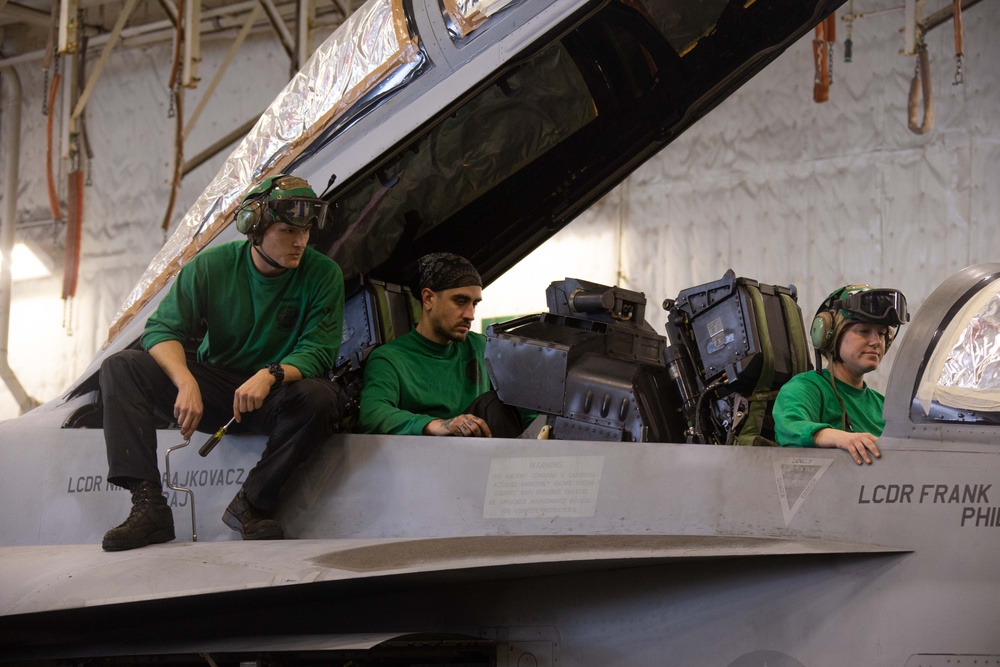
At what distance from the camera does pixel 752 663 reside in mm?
2857

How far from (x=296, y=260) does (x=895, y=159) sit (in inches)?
268

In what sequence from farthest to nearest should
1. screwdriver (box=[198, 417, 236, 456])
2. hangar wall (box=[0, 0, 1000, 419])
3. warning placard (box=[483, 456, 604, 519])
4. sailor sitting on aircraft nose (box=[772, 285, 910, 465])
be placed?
hangar wall (box=[0, 0, 1000, 419]) < screwdriver (box=[198, 417, 236, 456]) < sailor sitting on aircraft nose (box=[772, 285, 910, 465]) < warning placard (box=[483, 456, 604, 519])

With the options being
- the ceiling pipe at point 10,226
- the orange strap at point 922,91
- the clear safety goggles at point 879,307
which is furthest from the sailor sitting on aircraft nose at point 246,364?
the ceiling pipe at point 10,226

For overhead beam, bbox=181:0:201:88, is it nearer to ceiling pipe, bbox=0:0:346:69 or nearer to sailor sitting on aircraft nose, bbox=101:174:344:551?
ceiling pipe, bbox=0:0:346:69

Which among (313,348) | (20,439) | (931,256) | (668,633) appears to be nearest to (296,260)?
(313,348)

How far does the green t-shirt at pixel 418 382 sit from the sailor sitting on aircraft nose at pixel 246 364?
0.53 ft

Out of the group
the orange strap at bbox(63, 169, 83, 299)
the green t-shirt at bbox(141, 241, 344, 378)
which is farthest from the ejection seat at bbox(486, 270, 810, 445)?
the orange strap at bbox(63, 169, 83, 299)

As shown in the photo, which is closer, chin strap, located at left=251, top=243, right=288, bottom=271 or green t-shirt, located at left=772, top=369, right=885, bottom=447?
green t-shirt, located at left=772, top=369, right=885, bottom=447

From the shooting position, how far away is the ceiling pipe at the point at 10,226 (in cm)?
1295

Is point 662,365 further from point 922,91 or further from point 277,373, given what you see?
point 922,91

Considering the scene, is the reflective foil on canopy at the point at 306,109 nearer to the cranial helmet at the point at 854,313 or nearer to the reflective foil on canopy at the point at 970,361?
the cranial helmet at the point at 854,313

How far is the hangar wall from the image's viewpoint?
8.96 metres

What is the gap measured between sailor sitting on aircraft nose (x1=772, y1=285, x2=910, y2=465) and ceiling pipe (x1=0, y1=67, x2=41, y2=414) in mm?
11554

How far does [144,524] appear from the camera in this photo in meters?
3.61
